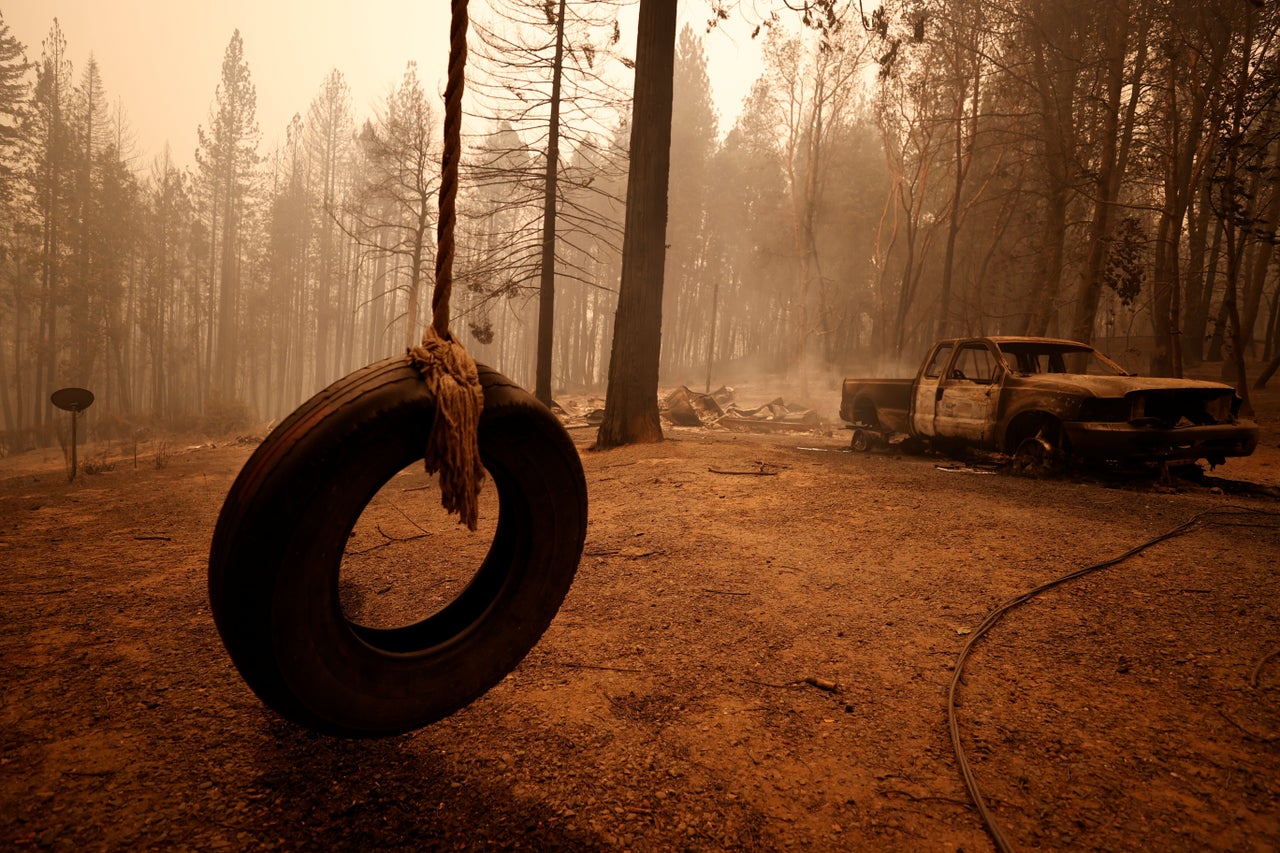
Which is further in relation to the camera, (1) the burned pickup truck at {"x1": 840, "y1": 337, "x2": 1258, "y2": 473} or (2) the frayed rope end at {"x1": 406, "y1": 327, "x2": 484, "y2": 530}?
(1) the burned pickup truck at {"x1": 840, "y1": 337, "x2": 1258, "y2": 473}

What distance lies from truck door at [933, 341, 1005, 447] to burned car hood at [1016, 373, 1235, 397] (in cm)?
70

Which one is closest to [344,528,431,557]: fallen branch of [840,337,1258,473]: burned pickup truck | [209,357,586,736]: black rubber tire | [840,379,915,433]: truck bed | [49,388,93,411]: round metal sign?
[209,357,586,736]: black rubber tire

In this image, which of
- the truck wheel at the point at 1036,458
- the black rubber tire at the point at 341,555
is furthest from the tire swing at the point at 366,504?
the truck wheel at the point at 1036,458

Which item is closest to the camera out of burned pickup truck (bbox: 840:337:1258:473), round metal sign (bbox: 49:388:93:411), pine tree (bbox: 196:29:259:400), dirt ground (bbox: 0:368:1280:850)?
dirt ground (bbox: 0:368:1280:850)

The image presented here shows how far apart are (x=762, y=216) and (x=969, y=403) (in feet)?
95.9

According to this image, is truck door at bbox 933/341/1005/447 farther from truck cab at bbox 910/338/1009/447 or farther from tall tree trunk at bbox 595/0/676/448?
tall tree trunk at bbox 595/0/676/448

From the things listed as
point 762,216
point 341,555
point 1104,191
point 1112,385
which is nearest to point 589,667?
point 341,555

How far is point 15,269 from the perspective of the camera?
32.1 metres

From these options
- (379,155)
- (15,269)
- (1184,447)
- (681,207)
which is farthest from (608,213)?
(1184,447)

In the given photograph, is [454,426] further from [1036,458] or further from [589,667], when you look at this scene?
[1036,458]

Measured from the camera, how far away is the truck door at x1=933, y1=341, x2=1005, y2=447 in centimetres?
819

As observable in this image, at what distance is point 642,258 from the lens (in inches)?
373

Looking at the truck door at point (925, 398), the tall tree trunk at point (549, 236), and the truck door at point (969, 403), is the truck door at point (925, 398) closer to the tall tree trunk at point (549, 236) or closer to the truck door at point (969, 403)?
the truck door at point (969, 403)

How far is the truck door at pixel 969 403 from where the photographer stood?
819 cm
